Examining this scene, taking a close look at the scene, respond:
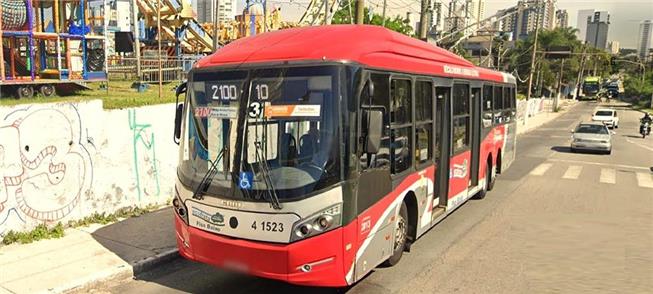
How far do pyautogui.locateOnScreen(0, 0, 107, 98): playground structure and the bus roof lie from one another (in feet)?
40.9

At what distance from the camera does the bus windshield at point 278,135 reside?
5.07m

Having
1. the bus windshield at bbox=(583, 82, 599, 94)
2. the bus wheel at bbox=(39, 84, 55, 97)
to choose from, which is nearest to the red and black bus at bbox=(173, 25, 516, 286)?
the bus wheel at bbox=(39, 84, 55, 97)

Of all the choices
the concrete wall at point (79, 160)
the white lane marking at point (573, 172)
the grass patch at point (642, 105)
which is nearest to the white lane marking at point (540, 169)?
the white lane marking at point (573, 172)

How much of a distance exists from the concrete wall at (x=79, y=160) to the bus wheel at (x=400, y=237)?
497 cm

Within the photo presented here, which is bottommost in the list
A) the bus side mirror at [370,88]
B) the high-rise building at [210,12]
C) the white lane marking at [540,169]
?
the white lane marking at [540,169]

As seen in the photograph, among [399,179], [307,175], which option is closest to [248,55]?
[307,175]

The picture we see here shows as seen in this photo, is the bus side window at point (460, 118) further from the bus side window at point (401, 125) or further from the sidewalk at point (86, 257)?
the sidewalk at point (86, 257)

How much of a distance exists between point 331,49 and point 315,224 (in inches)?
73.7

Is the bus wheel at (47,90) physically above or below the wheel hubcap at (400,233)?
above

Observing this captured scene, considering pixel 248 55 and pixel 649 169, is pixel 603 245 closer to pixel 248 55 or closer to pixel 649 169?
pixel 248 55

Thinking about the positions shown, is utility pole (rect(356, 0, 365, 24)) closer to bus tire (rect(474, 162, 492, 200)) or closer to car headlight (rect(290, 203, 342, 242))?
bus tire (rect(474, 162, 492, 200))

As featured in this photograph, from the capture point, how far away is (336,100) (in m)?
5.10

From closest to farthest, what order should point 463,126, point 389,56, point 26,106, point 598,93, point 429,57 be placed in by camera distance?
point 389,56
point 26,106
point 429,57
point 463,126
point 598,93

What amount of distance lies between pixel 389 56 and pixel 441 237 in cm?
355
